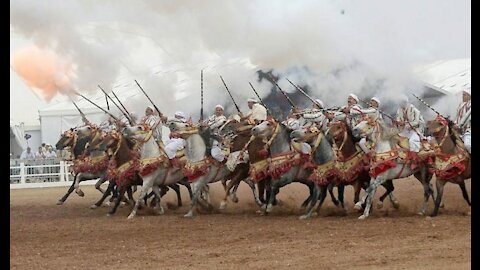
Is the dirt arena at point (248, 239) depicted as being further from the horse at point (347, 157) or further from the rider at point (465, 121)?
the rider at point (465, 121)

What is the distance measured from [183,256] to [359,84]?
47.8ft

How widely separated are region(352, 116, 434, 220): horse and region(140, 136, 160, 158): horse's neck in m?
4.21

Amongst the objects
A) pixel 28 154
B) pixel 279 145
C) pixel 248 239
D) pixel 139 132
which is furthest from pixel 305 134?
pixel 28 154

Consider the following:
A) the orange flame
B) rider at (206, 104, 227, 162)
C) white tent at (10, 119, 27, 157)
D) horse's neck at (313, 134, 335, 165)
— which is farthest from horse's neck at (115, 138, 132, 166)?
white tent at (10, 119, 27, 157)

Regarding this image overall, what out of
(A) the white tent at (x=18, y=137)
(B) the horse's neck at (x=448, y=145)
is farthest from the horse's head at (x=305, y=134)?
(A) the white tent at (x=18, y=137)

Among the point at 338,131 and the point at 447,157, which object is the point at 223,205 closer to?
the point at 338,131

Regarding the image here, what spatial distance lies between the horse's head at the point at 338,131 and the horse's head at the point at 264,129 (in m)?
1.11

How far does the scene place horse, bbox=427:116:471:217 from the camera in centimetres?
1468

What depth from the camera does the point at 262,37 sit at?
23.6 m

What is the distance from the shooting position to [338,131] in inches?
618

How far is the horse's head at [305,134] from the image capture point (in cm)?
1561

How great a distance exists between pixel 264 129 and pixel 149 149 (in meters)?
2.53
